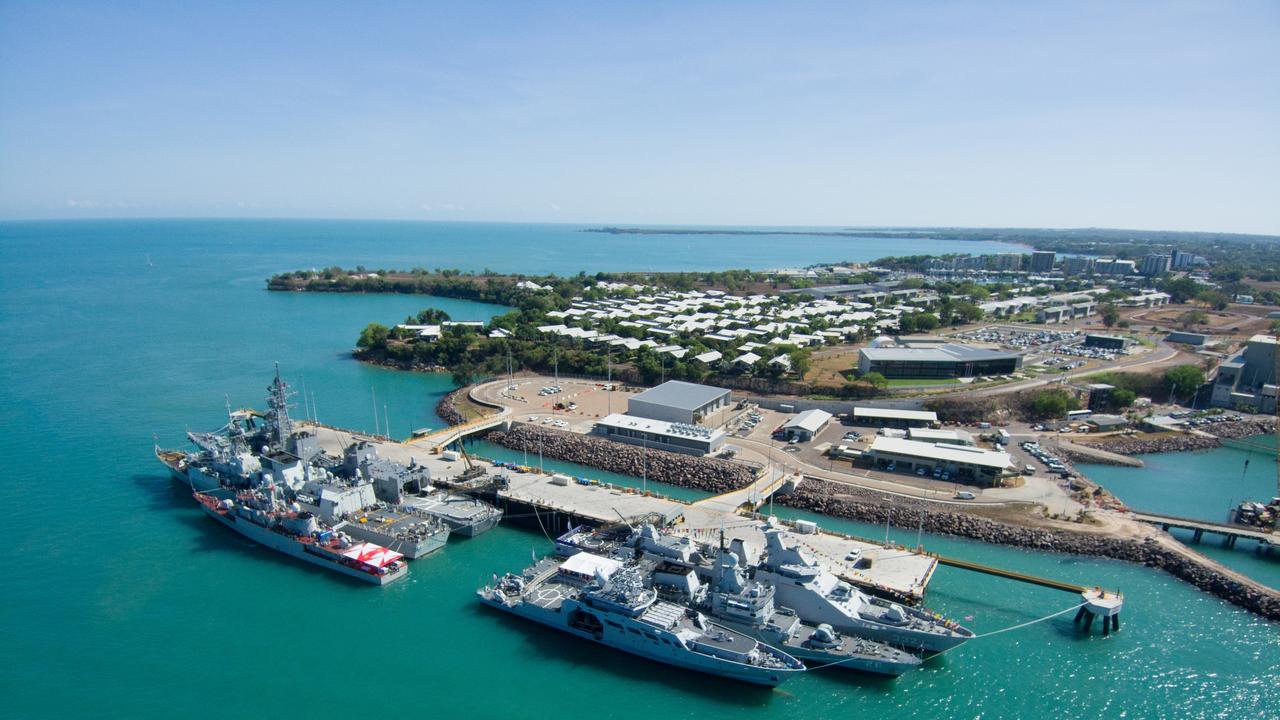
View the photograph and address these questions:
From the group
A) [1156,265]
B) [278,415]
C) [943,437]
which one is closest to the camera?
[278,415]

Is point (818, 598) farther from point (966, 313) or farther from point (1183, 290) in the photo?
point (1183, 290)

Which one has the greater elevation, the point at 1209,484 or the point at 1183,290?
the point at 1183,290

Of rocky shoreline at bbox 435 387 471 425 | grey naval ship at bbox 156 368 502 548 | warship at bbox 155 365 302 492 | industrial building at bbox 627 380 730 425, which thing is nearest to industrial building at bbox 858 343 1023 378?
industrial building at bbox 627 380 730 425

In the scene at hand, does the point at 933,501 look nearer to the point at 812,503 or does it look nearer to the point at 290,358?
the point at 812,503

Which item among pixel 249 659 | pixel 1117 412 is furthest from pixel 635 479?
pixel 1117 412

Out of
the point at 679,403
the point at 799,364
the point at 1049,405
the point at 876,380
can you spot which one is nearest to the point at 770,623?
the point at 679,403

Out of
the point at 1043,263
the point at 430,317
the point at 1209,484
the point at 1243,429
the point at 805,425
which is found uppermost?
the point at 1043,263
